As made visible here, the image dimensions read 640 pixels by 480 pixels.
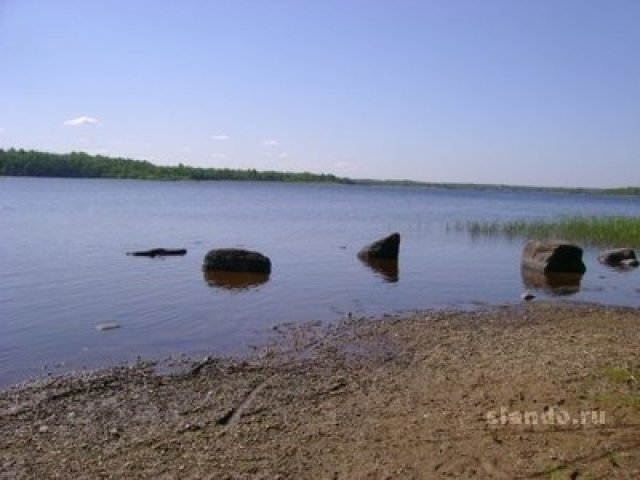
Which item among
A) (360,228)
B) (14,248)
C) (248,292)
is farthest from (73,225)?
(248,292)

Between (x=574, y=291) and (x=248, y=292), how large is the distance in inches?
416

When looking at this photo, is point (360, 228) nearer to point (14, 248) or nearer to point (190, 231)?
point (190, 231)

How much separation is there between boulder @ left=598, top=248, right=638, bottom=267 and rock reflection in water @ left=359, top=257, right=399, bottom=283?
30.1 feet

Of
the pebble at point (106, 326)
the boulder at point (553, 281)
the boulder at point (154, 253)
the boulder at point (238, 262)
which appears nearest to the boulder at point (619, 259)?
the boulder at point (553, 281)

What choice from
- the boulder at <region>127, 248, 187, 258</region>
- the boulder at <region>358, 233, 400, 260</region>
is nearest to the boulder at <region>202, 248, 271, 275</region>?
the boulder at <region>127, 248, 187, 258</region>

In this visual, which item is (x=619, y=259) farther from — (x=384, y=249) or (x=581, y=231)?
(x=581, y=231)

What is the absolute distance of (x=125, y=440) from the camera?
7.74 metres

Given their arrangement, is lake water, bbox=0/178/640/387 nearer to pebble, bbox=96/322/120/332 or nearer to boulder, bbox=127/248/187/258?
pebble, bbox=96/322/120/332

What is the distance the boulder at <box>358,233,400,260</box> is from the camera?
2756 cm

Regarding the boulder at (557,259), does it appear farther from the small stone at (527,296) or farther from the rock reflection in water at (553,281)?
the small stone at (527,296)

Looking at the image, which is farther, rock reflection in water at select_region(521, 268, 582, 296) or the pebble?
rock reflection in water at select_region(521, 268, 582, 296)

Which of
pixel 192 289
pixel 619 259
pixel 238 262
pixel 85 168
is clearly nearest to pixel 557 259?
pixel 619 259

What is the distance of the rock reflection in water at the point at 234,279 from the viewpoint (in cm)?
2024

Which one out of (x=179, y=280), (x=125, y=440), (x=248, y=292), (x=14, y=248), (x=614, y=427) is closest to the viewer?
(x=614, y=427)
